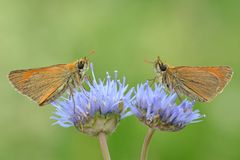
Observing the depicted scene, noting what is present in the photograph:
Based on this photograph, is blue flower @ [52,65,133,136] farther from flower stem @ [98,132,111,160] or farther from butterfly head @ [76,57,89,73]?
butterfly head @ [76,57,89,73]

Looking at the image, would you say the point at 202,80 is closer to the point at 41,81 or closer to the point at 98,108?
the point at 98,108

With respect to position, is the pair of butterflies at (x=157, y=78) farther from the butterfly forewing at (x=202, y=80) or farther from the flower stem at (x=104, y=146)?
the flower stem at (x=104, y=146)

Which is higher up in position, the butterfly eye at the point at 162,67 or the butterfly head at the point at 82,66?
the butterfly head at the point at 82,66

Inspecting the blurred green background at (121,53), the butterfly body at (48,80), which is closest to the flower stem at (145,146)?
the butterfly body at (48,80)

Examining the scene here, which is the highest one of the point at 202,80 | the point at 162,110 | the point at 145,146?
the point at 202,80

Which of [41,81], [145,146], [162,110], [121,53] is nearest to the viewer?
[145,146]

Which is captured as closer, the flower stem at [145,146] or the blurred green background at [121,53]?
the flower stem at [145,146]

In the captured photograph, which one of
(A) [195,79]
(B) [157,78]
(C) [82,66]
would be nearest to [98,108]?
(C) [82,66]
